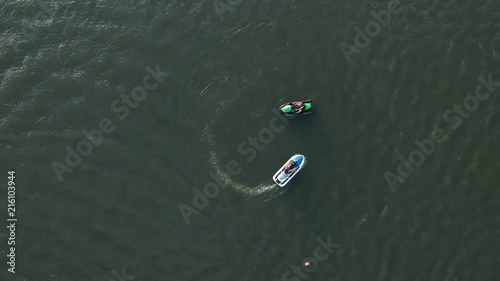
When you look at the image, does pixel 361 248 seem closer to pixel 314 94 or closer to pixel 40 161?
pixel 314 94

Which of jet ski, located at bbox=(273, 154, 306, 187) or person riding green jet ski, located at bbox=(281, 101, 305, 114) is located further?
person riding green jet ski, located at bbox=(281, 101, 305, 114)

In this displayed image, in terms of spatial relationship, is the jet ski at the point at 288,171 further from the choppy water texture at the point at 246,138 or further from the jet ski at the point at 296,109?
the jet ski at the point at 296,109

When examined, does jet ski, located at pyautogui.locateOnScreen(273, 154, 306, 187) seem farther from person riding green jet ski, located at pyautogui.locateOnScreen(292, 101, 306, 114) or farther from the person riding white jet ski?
person riding green jet ski, located at pyautogui.locateOnScreen(292, 101, 306, 114)

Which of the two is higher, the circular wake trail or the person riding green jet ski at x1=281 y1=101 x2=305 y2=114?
the person riding green jet ski at x1=281 y1=101 x2=305 y2=114

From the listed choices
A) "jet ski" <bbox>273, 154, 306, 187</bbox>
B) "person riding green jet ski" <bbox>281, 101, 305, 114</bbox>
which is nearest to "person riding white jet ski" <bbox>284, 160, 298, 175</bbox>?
"jet ski" <bbox>273, 154, 306, 187</bbox>

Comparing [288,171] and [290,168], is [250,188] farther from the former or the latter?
[290,168]

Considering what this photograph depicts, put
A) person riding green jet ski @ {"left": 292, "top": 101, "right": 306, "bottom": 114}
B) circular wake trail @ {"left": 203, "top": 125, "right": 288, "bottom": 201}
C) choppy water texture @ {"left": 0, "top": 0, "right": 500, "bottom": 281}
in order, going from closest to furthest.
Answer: choppy water texture @ {"left": 0, "top": 0, "right": 500, "bottom": 281}
circular wake trail @ {"left": 203, "top": 125, "right": 288, "bottom": 201}
person riding green jet ski @ {"left": 292, "top": 101, "right": 306, "bottom": 114}

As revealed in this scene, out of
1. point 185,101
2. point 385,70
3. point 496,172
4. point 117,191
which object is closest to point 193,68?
point 185,101

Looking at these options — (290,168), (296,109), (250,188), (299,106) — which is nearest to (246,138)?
(250,188)
